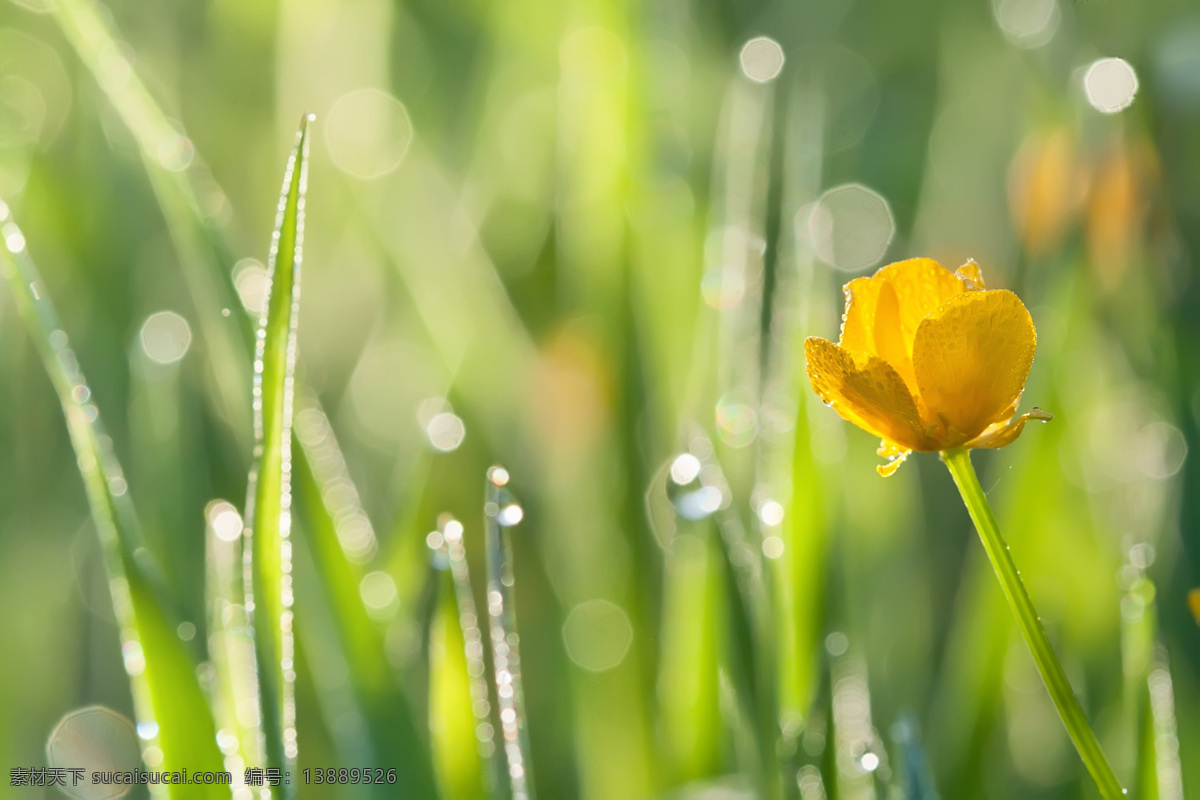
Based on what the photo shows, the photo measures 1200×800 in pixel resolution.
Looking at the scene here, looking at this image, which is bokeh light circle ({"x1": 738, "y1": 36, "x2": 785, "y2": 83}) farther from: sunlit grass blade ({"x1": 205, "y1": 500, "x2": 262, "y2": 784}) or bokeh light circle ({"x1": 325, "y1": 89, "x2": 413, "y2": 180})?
sunlit grass blade ({"x1": 205, "y1": 500, "x2": 262, "y2": 784})

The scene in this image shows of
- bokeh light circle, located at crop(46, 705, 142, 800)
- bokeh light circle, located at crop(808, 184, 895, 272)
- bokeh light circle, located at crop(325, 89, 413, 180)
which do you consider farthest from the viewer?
bokeh light circle, located at crop(808, 184, 895, 272)

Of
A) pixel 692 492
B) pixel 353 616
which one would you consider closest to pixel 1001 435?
pixel 692 492

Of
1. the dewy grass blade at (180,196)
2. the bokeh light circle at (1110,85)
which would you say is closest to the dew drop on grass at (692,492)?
the dewy grass blade at (180,196)

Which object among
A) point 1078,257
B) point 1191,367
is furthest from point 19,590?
point 1191,367

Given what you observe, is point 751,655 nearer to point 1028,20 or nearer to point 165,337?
point 165,337

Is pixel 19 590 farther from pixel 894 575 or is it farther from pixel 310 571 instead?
pixel 894 575

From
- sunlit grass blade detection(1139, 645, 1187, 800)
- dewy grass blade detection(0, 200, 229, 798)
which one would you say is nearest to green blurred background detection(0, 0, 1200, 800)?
sunlit grass blade detection(1139, 645, 1187, 800)

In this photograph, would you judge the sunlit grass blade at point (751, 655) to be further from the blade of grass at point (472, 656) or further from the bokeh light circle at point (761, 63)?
the bokeh light circle at point (761, 63)
